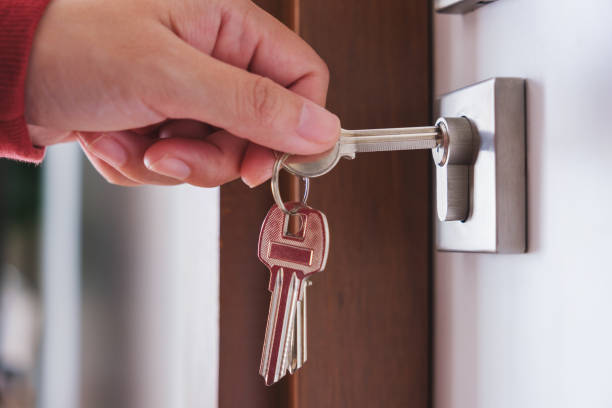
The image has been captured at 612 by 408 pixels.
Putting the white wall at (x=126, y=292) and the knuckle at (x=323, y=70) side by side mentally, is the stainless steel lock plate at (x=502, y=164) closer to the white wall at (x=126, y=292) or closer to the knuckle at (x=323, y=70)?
the knuckle at (x=323, y=70)

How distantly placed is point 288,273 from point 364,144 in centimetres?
9

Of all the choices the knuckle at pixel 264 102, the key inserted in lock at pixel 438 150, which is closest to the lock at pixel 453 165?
the key inserted in lock at pixel 438 150

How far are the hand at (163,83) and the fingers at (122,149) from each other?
6cm

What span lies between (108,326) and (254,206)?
41.4 inches

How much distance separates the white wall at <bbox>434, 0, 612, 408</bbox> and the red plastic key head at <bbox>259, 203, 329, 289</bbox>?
0.40 feet

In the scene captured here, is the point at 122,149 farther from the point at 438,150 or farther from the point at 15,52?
the point at 438,150

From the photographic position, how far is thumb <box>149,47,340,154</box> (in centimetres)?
34

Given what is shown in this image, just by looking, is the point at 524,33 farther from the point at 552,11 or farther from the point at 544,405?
the point at 544,405

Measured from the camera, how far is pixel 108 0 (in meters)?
0.36

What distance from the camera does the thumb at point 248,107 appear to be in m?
0.34

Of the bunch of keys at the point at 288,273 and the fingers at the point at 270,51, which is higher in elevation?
the fingers at the point at 270,51

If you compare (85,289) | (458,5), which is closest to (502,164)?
(458,5)

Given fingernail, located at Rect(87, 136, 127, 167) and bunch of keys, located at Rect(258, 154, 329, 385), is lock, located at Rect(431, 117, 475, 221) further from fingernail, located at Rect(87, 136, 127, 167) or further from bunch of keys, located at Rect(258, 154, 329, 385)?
fingernail, located at Rect(87, 136, 127, 167)

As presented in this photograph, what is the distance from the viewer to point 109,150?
45 centimetres
